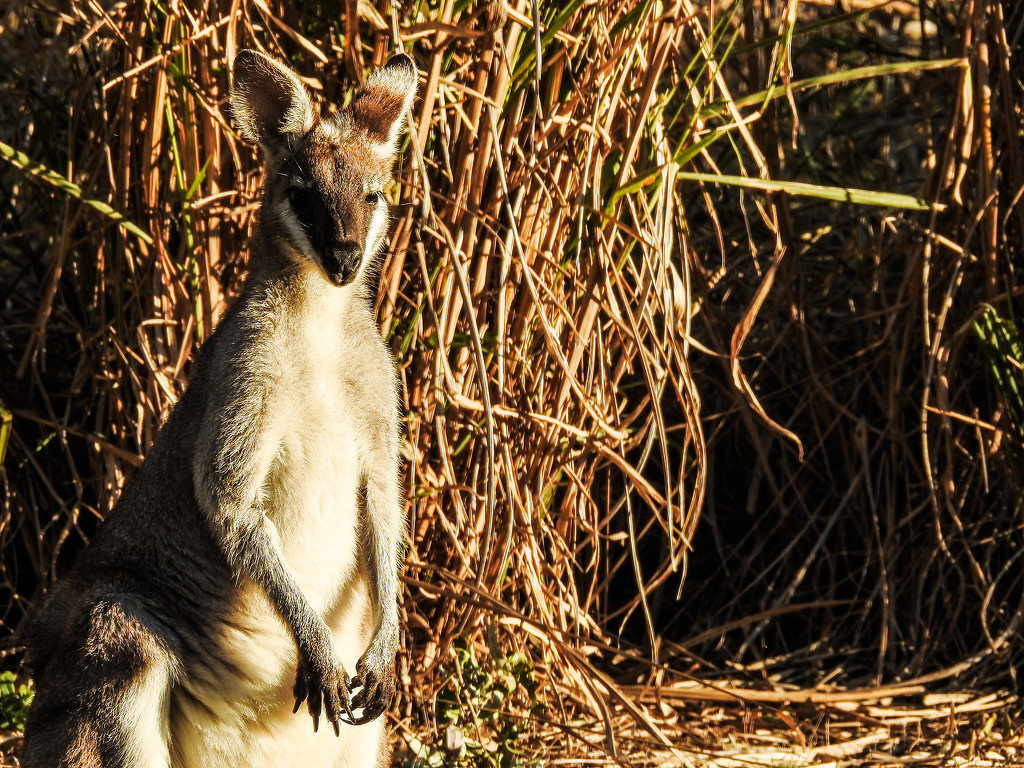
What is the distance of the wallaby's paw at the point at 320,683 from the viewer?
274 cm

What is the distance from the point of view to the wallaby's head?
8.85 feet

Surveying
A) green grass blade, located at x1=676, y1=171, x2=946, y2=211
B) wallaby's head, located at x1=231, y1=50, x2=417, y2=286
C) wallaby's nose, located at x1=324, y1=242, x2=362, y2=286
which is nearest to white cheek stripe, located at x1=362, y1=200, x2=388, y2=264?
wallaby's head, located at x1=231, y1=50, x2=417, y2=286

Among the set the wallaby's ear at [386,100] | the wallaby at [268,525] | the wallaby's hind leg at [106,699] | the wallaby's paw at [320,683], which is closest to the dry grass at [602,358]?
the wallaby's ear at [386,100]

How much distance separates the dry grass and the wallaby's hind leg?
0.89 metres

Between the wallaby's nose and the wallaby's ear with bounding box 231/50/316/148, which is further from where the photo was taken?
the wallaby's ear with bounding box 231/50/316/148

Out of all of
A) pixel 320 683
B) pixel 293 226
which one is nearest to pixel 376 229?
pixel 293 226

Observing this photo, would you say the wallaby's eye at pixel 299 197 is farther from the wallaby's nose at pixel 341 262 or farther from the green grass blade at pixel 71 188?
the green grass blade at pixel 71 188

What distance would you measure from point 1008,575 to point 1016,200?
130 centimetres

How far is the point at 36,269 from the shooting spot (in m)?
4.17

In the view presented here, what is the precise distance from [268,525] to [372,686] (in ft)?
1.52

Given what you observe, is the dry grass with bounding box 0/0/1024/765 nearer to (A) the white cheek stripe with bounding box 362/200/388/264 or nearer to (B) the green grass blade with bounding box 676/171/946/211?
(B) the green grass blade with bounding box 676/171/946/211

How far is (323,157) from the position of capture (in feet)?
9.09

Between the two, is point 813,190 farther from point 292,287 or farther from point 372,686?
point 372,686

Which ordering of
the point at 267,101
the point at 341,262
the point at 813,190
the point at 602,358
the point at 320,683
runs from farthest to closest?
the point at 602,358
the point at 813,190
the point at 267,101
the point at 320,683
the point at 341,262
